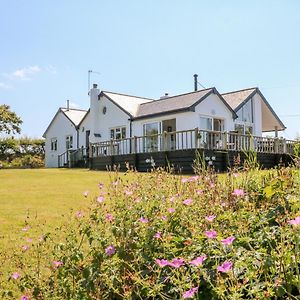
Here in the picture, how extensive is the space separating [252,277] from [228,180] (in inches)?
85.8

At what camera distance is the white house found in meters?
22.6

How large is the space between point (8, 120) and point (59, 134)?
691 centimetres

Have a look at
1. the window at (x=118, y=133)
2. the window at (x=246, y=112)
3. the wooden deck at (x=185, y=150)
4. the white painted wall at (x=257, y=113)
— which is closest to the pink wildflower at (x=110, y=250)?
the wooden deck at (x=185, y=150)

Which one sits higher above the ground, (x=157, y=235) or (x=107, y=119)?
(x=107, y=119)

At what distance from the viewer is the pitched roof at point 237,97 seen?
26195 millimetres

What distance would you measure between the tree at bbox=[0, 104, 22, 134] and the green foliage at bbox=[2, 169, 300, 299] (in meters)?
37.0

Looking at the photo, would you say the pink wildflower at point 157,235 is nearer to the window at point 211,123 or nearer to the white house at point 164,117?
the white house at point 164,117

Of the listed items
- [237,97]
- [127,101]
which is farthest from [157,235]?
[127,101]

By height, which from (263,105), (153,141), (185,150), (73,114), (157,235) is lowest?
(157,235)

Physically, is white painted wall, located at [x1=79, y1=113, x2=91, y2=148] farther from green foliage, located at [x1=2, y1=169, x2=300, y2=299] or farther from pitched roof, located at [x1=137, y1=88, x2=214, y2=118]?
green foliage, located at [x1=2, y1=169, x2=300, y2=299]

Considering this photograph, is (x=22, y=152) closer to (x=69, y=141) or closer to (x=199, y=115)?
(x=69, y=141)

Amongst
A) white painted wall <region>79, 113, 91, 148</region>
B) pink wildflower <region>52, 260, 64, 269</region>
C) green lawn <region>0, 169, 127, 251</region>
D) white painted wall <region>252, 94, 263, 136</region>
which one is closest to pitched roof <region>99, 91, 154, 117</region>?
white painted wall <region>79, 113, 91, 148</region>

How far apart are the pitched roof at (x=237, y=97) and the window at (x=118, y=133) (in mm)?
7669

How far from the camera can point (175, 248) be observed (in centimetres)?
242
